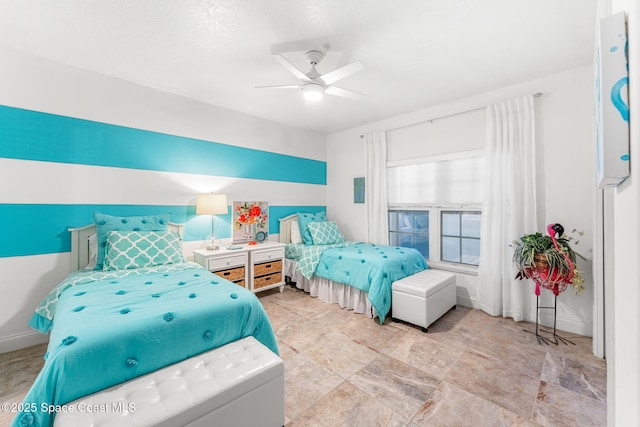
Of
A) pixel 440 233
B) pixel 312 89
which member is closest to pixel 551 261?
pixel 440 233

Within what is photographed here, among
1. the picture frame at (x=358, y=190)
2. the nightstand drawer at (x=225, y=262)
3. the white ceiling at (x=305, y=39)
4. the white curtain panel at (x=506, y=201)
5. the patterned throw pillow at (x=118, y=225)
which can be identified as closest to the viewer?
the white ceiling at (x=305, y=39)

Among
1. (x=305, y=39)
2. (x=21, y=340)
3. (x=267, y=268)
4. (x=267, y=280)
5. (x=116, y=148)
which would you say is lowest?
(x=21, y=340)

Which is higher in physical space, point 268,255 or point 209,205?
point 209,205

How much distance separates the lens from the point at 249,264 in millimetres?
3480

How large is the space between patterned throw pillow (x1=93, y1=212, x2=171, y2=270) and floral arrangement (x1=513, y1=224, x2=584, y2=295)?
3705mm

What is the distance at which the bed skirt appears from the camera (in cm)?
316

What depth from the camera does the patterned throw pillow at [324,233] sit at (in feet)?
13.3

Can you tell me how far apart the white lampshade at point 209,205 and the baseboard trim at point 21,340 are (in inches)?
70.0

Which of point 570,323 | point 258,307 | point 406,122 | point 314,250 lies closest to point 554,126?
point 406,122

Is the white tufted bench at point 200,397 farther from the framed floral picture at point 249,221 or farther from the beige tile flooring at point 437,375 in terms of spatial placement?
the framed floral picture at point 249,221

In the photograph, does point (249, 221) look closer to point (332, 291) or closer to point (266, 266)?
point (266, 266)

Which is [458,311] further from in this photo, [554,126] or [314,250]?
[554,126]

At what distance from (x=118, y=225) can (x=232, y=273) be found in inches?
50.5

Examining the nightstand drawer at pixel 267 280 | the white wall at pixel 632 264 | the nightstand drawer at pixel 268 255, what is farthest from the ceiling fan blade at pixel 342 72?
the nightstand drawer at pixel 267 280
